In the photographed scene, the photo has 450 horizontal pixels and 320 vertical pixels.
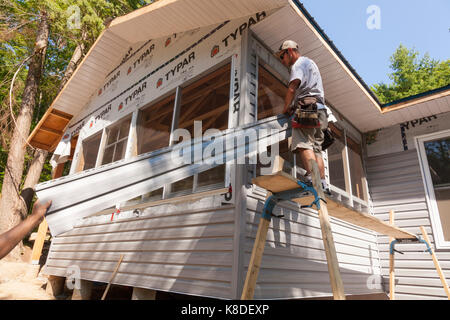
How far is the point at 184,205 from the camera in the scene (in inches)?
165

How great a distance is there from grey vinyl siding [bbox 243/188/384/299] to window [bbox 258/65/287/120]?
211 centimetres

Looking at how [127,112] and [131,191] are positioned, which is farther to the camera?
[127,112]

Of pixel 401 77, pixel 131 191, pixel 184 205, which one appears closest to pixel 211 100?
pixel 184 205

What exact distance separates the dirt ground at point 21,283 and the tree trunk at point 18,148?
166 cm

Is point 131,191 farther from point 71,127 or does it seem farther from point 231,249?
point 71,127

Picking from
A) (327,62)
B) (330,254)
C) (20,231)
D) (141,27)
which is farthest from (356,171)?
(20,231)

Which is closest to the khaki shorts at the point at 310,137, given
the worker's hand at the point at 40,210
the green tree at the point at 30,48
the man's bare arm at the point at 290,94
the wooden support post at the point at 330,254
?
the man's bare arm at the point at 290,94

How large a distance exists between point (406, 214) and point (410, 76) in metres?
25.7

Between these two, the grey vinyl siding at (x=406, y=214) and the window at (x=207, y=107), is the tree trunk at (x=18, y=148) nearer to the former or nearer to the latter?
the window at (x=207, y=107)

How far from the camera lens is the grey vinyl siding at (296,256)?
344 centimetres

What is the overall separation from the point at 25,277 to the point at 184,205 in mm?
7562

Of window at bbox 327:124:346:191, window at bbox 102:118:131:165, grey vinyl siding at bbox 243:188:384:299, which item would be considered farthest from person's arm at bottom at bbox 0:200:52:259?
A: window at bbox 327:124:346:191

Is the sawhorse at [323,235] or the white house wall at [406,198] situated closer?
the sawhorse at [323,235]

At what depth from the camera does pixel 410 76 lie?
26.3m
